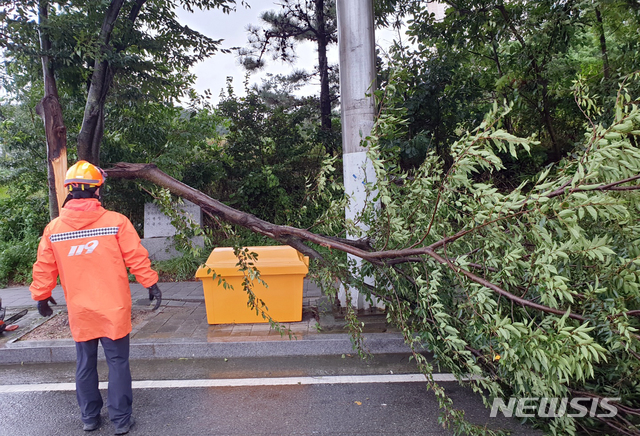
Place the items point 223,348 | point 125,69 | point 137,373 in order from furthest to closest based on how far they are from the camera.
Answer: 1. point 125,69
2. point 223,348
3. point 137,373

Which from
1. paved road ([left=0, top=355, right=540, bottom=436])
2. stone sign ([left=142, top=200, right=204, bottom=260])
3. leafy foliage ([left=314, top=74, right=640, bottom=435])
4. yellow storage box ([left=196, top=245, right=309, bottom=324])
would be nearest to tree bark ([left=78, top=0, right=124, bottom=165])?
yellow storage box ([left=196, top=245, right=309, bottom=324])

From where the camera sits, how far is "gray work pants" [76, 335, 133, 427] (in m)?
3.16

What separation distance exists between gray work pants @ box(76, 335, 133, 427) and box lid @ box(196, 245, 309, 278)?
4.87ft

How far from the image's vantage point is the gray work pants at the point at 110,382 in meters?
3.16

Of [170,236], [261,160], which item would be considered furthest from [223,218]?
[261,160]

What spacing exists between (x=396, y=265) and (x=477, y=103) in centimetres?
582

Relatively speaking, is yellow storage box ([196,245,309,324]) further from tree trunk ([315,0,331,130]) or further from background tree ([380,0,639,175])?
tree trunk ([315,0,331,130])

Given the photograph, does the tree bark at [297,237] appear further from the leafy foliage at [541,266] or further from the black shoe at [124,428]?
the black shoe at [124,428]

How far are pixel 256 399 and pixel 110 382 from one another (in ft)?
3.76

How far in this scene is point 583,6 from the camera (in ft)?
18.6

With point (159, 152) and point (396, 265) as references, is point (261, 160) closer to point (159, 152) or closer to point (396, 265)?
point (159, 152)

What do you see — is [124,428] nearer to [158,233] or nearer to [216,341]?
[216,341]

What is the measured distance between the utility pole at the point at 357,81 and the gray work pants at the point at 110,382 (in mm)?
2695

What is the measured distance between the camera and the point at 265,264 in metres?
4.86
